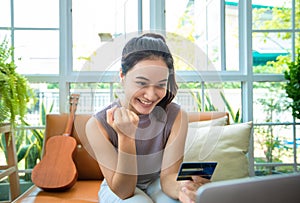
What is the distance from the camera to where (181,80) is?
42.6 inches

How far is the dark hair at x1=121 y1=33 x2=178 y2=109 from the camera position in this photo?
952 millimetres

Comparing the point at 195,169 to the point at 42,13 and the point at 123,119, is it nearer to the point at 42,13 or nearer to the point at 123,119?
the point at 123,119

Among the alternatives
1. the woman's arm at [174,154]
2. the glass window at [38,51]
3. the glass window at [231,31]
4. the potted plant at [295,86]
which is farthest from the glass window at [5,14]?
the potted plant at [295,86]

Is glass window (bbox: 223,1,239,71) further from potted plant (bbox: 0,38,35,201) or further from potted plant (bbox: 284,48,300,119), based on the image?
potted plant (bbox: 0,38,35,201)

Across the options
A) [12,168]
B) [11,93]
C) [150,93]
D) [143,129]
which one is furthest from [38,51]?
[150,93]

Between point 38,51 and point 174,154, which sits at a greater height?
point 38,51

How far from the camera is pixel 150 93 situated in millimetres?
935

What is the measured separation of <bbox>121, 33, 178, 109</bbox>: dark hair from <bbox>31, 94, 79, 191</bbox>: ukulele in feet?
3.27

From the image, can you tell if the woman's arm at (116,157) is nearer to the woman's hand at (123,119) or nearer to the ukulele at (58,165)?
the woman's hand at (123,119)

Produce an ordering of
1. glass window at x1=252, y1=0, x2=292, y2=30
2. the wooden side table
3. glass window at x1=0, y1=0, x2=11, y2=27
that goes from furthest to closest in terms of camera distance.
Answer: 1. glass window at x1=252, y1=0, x2=292, y2=30
2. glass window at x1=0, y1=0, x2=11, y2=27
3. the wooden side table

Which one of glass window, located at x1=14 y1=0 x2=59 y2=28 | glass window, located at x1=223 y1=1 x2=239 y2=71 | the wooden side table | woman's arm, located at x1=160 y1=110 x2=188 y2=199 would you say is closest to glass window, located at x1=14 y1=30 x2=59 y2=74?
glass window, located at x1=14 y1=0 x2=59 y2=28

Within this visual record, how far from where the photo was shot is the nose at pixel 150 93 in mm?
927

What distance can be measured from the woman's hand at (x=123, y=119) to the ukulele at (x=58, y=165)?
875mm

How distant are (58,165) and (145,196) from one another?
832 mm
